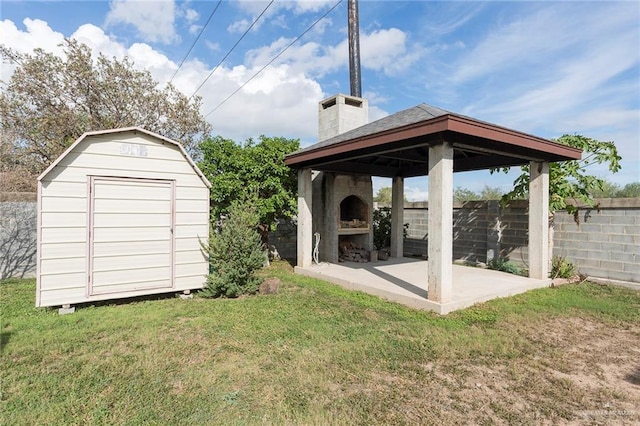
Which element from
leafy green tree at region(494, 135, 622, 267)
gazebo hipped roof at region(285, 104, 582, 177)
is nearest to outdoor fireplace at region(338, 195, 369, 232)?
gazebo hipped roof at region(285, 104, 582, 177)

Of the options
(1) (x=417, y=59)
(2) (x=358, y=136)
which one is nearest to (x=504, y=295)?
(2) (x=358, y=136)

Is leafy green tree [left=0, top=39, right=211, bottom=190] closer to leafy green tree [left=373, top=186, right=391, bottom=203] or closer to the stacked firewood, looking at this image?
the stacked firewood

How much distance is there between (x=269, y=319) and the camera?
4.24 m

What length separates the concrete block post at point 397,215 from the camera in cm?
917

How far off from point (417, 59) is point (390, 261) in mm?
6493

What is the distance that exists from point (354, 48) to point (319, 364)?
1035 cm

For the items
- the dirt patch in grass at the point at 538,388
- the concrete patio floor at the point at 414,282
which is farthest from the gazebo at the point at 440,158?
the dirt patch in grass at the point at 538,388

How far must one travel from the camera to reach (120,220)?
15.9ft

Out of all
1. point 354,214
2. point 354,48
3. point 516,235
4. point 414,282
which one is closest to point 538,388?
point 414,282

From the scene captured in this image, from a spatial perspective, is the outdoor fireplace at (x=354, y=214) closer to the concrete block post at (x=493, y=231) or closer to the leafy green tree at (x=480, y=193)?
the concrete block post at (x=493, y=231)

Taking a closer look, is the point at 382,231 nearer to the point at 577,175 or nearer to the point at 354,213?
the point at 354,213

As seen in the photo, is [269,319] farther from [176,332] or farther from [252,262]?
[252,262]

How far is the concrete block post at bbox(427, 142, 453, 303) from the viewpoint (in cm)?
445

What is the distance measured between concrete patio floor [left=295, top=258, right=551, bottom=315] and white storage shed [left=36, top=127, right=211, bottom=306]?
284cm
